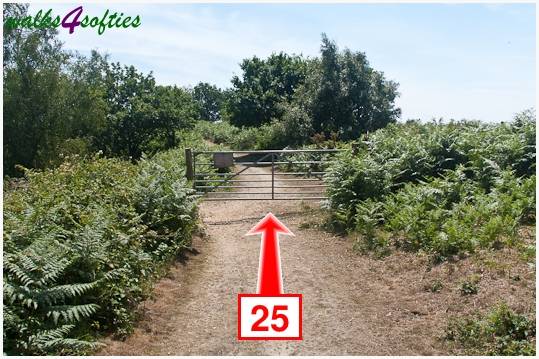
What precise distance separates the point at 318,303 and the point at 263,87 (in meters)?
36.8

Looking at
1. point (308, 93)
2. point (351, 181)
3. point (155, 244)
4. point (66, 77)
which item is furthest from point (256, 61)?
point (155, 244)

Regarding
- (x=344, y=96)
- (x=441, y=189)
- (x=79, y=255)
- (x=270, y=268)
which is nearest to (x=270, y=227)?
(x=270, y=268)

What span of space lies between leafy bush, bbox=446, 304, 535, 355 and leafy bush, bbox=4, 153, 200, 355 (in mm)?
4357

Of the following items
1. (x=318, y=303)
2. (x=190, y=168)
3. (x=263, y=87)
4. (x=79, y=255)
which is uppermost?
(x=263, y=87)

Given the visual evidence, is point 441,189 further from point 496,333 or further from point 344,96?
point 344,96

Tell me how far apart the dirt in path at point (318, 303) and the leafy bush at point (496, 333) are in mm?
296

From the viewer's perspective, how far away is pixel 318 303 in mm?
8500

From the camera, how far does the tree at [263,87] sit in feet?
140

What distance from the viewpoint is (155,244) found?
10562 millimetres

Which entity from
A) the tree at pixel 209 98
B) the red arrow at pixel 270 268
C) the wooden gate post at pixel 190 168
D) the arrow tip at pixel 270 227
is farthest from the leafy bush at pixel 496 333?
the tree at pixel 209 98

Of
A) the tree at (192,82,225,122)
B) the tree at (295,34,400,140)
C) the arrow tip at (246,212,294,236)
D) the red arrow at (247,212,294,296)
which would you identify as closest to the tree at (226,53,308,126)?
the tree at (295,34,400,140)

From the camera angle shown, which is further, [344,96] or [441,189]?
[344,96]

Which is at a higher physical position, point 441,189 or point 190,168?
point 190,168

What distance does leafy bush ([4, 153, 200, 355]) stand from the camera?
242 inches
